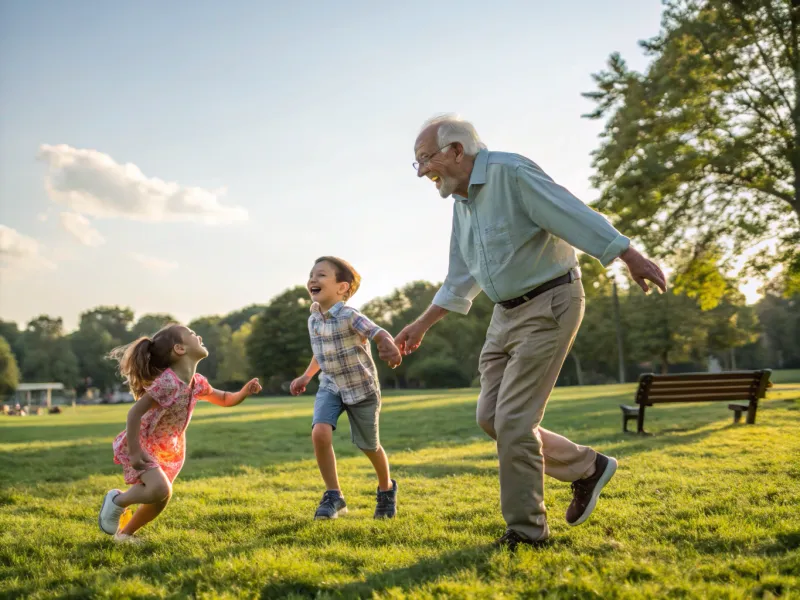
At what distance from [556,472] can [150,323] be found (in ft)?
437

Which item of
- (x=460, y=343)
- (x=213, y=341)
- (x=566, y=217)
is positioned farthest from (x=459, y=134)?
(x=213, y=341)

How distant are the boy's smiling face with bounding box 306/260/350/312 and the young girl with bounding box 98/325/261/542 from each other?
36.4 inches

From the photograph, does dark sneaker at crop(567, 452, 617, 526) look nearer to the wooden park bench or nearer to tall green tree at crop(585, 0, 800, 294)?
the wooden park bench

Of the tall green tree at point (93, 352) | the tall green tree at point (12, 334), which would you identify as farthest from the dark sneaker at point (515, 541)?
the tall green tree at point (12, 334)

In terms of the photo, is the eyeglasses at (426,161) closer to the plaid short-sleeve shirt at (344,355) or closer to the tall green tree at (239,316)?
the plaid short-sleeve shirt at (344,355)

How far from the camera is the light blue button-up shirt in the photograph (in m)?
3.67

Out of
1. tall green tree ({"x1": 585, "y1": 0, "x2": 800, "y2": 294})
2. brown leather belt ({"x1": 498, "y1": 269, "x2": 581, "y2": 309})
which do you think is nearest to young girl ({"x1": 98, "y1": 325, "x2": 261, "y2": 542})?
brown leather belt ({"x1": 498, "y1": 269, "x2": 581, "y2": 309})

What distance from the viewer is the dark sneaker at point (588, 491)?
4.10 meters

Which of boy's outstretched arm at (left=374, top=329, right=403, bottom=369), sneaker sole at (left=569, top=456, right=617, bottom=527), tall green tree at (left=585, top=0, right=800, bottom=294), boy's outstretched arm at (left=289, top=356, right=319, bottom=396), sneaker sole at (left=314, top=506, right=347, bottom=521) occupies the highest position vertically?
tall green tree at (left=585, top=0, right=800, bottom=294)

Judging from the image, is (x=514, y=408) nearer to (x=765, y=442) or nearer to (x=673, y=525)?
(x=673, y=525)

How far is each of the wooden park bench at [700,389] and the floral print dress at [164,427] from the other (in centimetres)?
922

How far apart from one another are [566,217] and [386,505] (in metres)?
2.77

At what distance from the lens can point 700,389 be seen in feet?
40.2

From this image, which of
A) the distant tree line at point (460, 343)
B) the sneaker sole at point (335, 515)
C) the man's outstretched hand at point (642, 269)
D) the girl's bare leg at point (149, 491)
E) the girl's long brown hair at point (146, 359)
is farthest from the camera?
the distant tree line at point (460, 343)
